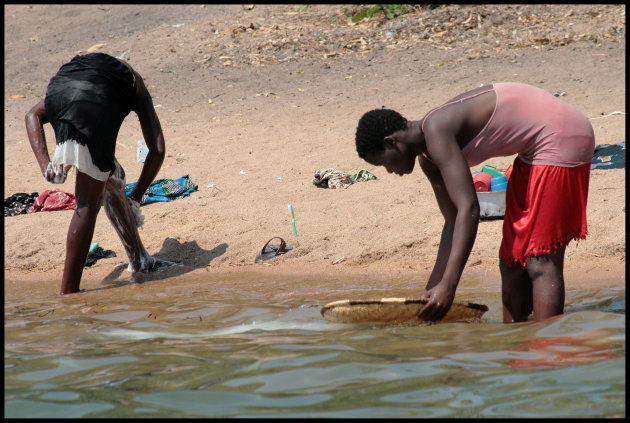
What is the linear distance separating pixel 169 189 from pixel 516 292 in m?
4.35

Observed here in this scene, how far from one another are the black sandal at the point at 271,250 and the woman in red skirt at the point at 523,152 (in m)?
2.49

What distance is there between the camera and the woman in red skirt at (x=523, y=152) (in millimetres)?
3322

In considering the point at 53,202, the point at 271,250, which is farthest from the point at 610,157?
the point at 53,202

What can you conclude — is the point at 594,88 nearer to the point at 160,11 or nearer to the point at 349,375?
the point at 349,375

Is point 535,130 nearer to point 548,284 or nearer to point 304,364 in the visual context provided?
point 548,284

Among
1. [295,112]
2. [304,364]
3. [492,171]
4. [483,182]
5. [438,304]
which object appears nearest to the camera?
Result: [304,364]

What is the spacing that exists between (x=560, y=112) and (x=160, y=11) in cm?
1354

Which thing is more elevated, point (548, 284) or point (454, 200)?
point (454, 200)

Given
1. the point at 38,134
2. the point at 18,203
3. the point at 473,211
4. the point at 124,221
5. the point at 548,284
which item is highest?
the point at 473,211

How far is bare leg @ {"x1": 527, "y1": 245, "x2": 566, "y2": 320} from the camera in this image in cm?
345

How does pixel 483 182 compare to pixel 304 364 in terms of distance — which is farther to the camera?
pixel 483 182

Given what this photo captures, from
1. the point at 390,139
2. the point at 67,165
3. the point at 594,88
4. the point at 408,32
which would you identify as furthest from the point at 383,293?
the point at 408,32

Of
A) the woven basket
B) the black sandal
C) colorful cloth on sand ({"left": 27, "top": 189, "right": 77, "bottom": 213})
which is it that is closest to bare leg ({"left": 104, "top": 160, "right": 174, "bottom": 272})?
the black sandal

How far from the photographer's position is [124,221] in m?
5.53
